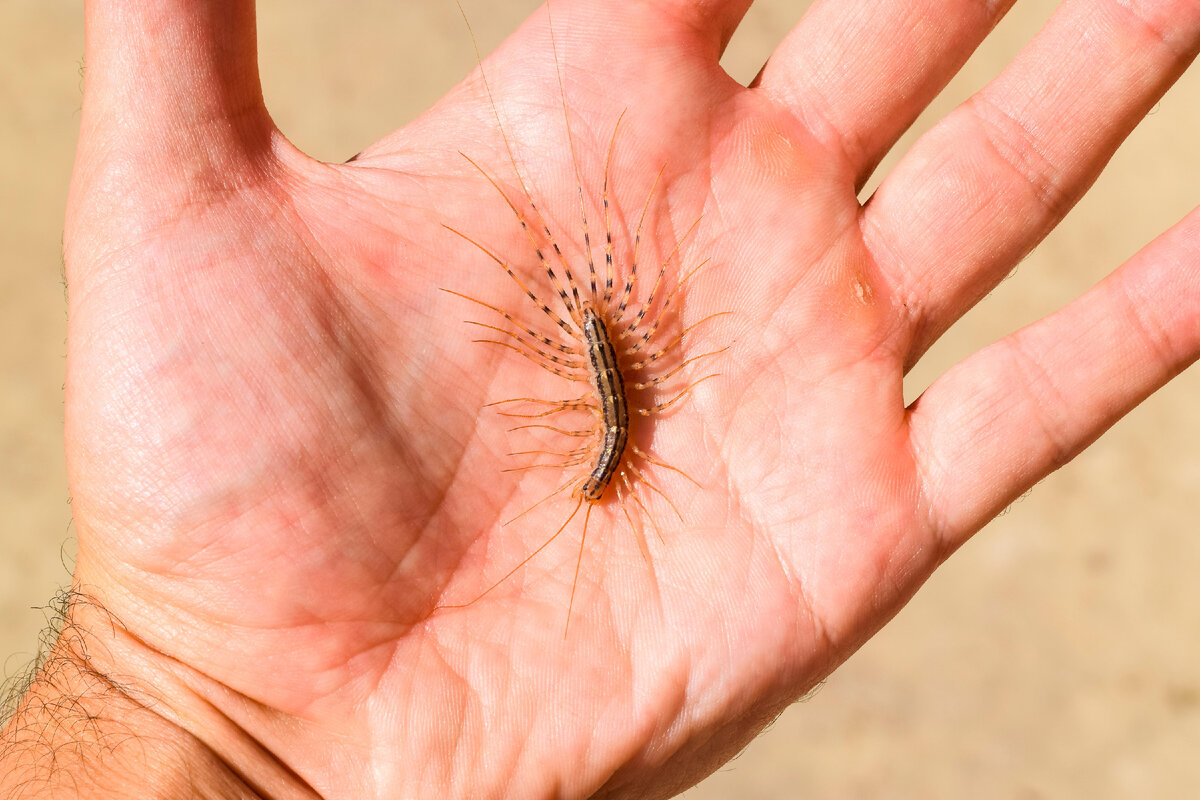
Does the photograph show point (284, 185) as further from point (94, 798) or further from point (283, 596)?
point (94, 798)

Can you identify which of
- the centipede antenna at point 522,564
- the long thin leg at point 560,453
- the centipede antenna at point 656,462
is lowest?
the centipede antenna at point 522,564

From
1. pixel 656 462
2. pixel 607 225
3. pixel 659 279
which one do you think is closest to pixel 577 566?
pixel 656 462

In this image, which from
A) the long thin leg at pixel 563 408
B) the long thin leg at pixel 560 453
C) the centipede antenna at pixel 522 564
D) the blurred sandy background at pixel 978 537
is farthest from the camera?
the blurred sandy background at pixel 978 537

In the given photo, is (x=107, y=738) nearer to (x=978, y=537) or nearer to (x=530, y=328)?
(x=530, y=328)

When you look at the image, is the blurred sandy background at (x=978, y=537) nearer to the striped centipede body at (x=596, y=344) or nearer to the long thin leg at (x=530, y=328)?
the striped centipede body at (x=596, y=344)

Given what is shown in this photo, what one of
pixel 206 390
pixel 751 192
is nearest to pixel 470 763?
pixel 206 390

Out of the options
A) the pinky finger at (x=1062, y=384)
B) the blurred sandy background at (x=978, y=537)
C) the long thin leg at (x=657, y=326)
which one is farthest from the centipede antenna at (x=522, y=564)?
the blurred sandy background at (x=978, y=537)
